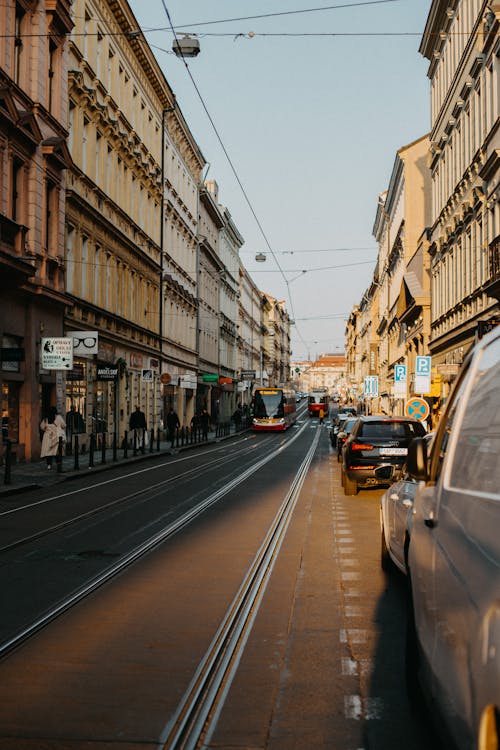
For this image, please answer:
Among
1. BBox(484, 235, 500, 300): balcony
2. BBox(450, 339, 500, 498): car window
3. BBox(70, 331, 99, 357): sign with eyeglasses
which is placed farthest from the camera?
BBox(70, 331, 99, 357): sign with eyeglasses

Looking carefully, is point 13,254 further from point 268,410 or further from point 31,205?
point 268,410

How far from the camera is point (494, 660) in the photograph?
9.52 feet

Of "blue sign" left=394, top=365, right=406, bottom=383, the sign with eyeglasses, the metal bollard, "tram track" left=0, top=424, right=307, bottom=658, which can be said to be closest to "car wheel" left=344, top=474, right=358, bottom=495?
"tram track" left=0, top=424, right=307, bottom=658

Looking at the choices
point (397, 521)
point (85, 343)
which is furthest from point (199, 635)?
point (85, 343)

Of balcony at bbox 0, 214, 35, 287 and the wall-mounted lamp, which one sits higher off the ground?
the wall-mounted lamp

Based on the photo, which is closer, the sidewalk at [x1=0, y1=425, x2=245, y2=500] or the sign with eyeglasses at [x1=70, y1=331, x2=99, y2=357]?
the sidewalk at [x1=0, y1=425, x2=245, y2=500]

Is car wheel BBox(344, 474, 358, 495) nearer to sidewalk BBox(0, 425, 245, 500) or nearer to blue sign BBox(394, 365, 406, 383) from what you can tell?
sidewalk BBox(0, 425, 245, 500)

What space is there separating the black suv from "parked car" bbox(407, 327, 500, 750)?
13136mm

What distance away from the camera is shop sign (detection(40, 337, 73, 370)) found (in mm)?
25672

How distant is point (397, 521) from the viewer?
8266mm

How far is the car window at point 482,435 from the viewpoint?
3510mm

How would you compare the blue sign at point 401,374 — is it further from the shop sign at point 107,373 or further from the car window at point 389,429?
the car window at point 389,429

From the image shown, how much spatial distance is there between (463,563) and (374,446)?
14.9 m

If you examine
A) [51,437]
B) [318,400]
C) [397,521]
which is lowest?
[397,521]
